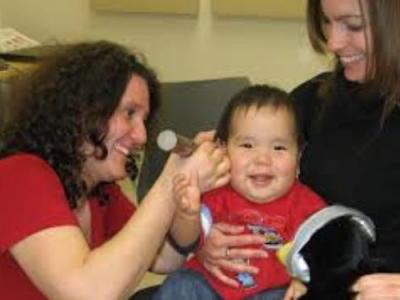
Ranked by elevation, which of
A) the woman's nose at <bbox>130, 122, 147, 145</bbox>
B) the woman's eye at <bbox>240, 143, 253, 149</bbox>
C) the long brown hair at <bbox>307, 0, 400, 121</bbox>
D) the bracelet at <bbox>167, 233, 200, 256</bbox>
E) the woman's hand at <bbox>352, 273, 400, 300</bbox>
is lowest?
the bracelet at <bbox>167, 233, 200, 256</bbox>

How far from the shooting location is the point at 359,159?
1.41 meters

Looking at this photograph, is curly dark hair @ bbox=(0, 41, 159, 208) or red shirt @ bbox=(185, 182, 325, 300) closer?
curly dark hair @ bbox=(0, 41, 159, 208)

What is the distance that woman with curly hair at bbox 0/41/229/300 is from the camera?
1218 millimetres

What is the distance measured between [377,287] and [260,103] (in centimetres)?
55

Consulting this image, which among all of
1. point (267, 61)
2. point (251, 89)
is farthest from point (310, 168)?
point (267, 61)

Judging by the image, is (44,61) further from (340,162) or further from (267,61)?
(267,61)

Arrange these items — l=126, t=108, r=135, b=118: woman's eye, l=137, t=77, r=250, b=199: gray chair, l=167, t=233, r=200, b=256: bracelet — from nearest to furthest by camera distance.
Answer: l=126, t=108, r=135, b=118: woman's eye, l=167, t=233, r=200, b=256: bracelet, l=137, t=77, r=250, b=199: gray chair

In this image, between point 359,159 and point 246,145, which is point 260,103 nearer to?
point 246,145

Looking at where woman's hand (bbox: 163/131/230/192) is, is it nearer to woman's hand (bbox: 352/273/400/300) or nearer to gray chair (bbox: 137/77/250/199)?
woman's hand (bbox: 352/273/400/300)

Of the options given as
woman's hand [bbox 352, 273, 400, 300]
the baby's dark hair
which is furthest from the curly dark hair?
woman's hand [bbox 352, 273, 400, 300]

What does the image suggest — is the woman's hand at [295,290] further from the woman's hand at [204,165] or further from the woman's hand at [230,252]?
the woman's hand at [204,165]

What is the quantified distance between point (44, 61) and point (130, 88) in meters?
0.22

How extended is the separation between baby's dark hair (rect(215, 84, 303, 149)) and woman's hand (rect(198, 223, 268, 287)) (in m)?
0.24

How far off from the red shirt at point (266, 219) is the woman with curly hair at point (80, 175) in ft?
0.39
